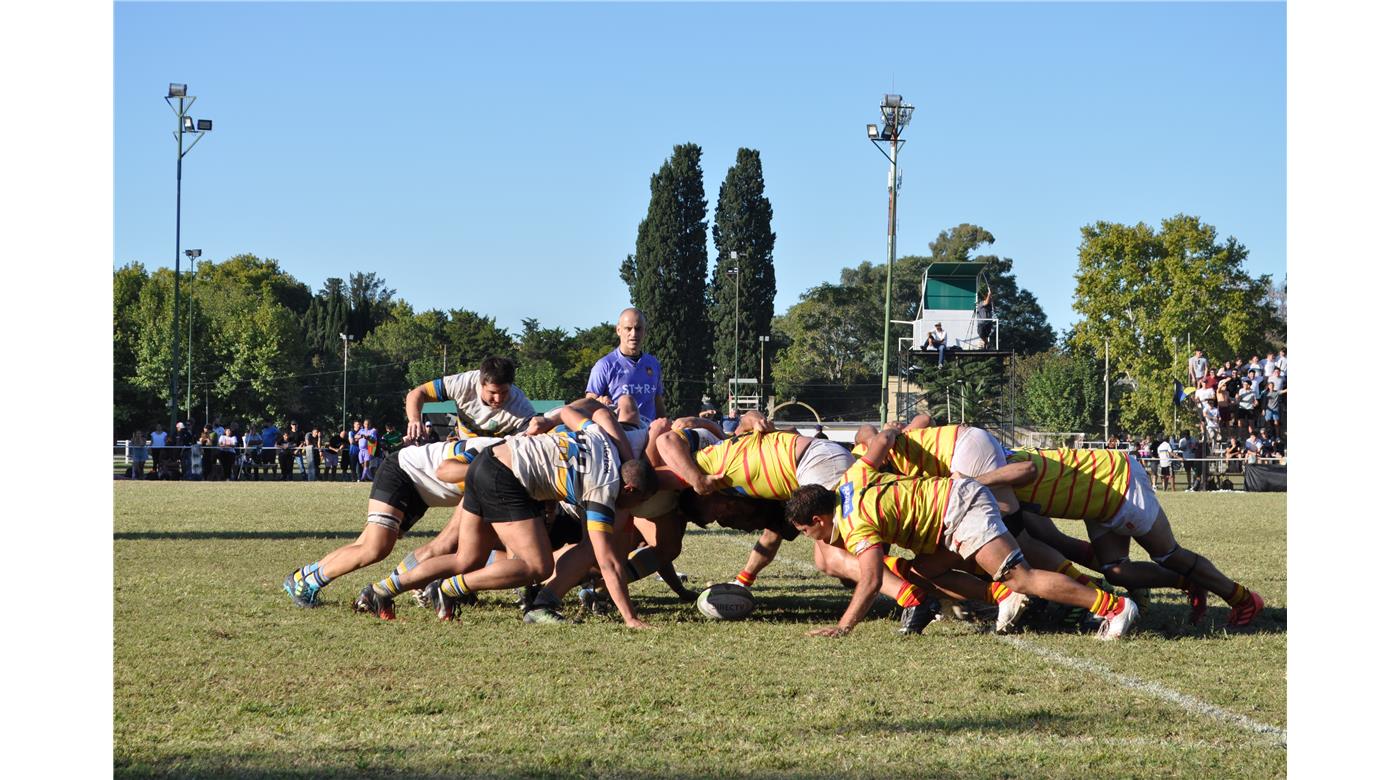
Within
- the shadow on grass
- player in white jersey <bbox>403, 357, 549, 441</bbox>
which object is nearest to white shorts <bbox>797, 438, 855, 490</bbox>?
player in white jersey <bbox>403, 357, 549, 441</bbox>

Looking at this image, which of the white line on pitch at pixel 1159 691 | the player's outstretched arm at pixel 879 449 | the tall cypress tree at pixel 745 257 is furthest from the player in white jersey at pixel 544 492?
the tall cypress tree at pixel 745 257

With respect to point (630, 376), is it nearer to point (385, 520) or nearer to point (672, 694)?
point (385, 520)

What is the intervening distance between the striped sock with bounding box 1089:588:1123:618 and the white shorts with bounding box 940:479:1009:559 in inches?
24.7

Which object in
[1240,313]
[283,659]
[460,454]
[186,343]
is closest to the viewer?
[283,659]

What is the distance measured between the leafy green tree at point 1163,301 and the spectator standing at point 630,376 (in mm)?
54626

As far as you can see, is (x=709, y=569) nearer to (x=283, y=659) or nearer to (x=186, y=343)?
(x=283, y=659)

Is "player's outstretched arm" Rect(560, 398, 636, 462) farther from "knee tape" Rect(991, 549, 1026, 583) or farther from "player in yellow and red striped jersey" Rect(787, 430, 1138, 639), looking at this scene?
"knee tape" Rect(991, 549, 1026, 583)

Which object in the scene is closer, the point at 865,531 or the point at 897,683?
the point at 897,683

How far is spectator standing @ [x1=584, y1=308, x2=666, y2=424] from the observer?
32.4 ft

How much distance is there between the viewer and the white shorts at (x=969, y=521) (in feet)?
23.2

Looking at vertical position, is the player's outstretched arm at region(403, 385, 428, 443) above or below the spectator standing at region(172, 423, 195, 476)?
above

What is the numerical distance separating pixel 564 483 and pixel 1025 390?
71.8 meters
